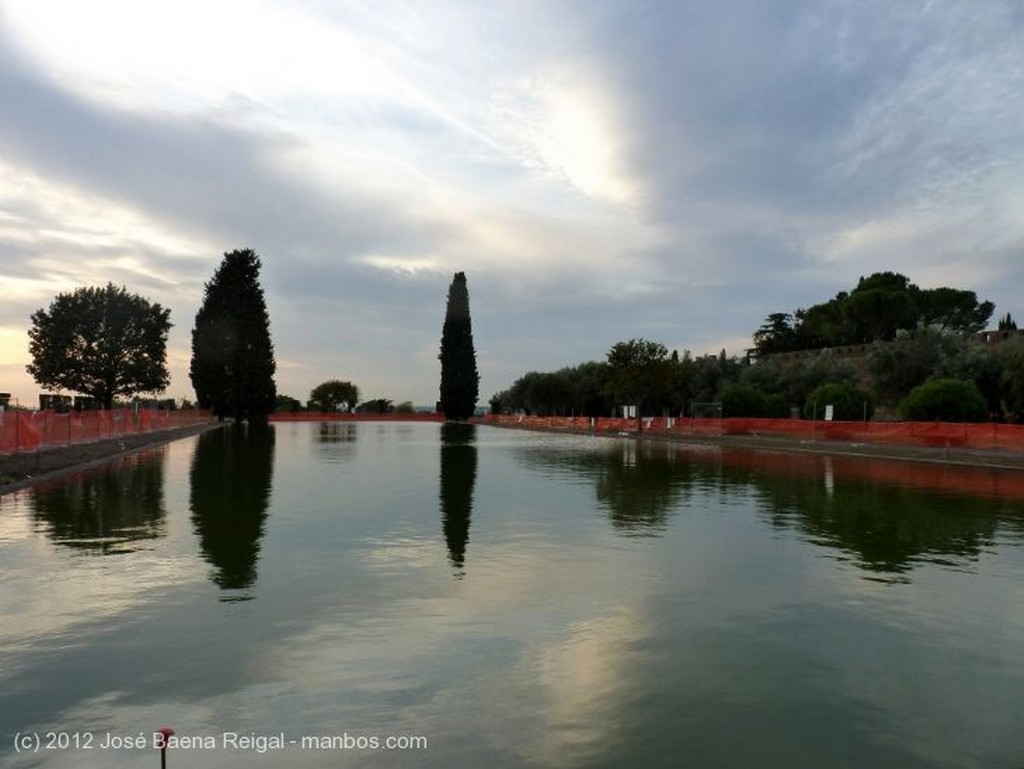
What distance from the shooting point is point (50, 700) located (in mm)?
5820

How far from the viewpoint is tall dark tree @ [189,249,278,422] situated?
80.7 meters

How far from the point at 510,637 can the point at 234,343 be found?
259 feet

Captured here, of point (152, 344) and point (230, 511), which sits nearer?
point (230, 511)

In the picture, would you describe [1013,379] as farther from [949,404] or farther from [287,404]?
[287,404]

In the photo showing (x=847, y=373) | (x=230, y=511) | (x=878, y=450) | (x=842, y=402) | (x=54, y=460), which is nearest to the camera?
(x=230, y=511)

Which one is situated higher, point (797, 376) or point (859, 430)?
point (797, 376)

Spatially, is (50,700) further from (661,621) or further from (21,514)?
(21,514)

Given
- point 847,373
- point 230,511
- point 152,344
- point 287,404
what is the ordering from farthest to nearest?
1. point 287,404
2. point 152,344
3. point 847,373
4. point 230,511

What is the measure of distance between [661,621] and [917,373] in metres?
57.2

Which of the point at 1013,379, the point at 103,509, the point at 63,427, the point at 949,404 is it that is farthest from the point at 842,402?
the point at 103,509

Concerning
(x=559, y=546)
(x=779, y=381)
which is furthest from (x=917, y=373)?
(x=559, y=546)

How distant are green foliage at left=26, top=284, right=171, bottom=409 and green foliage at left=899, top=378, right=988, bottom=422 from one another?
61.0 meters

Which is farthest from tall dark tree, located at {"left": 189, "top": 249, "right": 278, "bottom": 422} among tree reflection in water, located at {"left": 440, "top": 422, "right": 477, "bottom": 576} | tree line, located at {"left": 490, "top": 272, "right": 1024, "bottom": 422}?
tree reflection in water, located at {"left": 440, "top": 422, "right": 477, "bottom": 576}

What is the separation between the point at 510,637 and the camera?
7.37 meters
